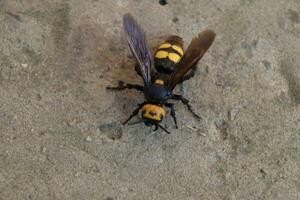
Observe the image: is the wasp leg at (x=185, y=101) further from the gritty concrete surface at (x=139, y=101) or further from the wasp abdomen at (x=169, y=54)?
the wasp abdomen at (x=169, y=54)

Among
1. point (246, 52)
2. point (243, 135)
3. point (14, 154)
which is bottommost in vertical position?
point (14, 154)

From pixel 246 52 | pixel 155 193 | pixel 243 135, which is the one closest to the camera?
pixel 155 193

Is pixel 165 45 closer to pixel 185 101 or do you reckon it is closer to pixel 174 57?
pixel 174 57

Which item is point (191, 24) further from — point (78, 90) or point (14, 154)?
point (14, 154)

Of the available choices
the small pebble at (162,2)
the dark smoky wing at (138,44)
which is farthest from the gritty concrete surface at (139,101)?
the dark smoky wing at (138,44)

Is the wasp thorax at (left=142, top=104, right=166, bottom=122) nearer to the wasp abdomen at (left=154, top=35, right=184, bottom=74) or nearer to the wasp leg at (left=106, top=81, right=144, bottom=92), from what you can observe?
the wasp leg at (left=106, top=81, right=144, bottom=92)

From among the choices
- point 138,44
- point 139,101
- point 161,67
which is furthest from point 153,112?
point 138,44

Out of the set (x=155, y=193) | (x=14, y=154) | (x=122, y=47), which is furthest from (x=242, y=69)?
(x=14, y=154)
